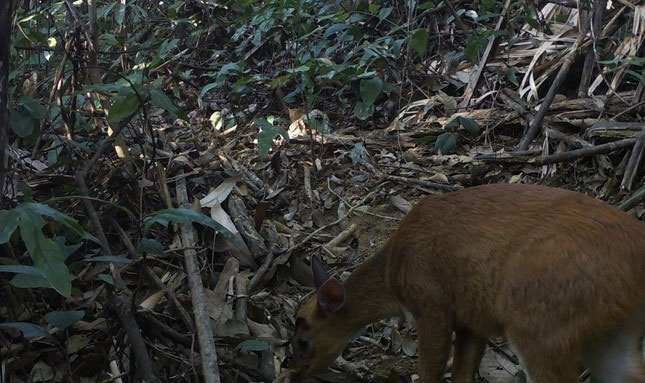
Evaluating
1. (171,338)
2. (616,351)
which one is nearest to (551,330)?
(616,351)

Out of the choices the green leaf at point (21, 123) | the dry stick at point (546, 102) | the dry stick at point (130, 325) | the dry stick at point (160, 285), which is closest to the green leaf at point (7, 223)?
the dry stick at point (130, 325)

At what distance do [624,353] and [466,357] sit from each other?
108 cm

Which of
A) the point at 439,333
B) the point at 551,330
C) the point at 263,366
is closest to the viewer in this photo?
the point at 551,330

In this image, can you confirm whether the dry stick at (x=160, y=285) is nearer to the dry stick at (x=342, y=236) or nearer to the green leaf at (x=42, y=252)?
the green leaf at (x=42, y=252)

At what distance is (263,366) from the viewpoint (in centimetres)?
486

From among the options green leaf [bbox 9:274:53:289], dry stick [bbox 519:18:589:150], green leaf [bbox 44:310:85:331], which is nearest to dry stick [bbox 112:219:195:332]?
green leaf [bbox 44:310:85:331]

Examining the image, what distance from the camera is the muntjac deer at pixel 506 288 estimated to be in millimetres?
3816

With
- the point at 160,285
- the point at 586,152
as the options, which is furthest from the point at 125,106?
the point at 586,152

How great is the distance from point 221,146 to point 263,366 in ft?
11.9

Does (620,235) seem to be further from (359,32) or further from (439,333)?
(359,32)

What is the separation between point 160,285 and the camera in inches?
200

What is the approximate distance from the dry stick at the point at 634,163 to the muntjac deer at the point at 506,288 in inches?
65.8

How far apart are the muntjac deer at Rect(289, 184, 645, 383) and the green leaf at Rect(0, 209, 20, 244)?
6.95 feet

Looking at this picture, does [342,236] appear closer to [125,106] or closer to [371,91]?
[371,91]
